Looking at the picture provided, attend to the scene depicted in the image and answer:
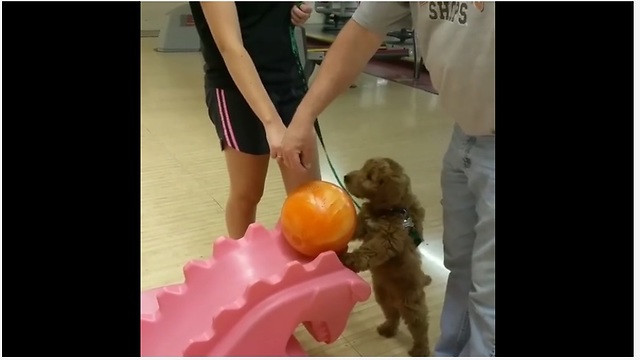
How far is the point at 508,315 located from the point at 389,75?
4.77 meters

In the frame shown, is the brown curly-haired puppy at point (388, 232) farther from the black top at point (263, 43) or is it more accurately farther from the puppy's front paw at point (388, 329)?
the black top at point (263, 43)

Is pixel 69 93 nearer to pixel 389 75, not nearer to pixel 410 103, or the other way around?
pixel 410 103

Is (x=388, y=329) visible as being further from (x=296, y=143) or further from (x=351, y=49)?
(x=351, y=49)

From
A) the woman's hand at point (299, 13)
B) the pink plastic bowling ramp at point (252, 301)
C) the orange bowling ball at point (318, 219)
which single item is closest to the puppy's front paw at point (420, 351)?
the pink plastic bowling ramp at point (252, 301)

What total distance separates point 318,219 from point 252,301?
22cm

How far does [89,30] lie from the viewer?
2.28 feet

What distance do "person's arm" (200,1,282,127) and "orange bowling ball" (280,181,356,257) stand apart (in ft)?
0.60

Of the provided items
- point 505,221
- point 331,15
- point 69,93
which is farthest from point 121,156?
point 331,15

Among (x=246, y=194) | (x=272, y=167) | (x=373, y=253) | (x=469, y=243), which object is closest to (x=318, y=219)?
(x=373, y=253)

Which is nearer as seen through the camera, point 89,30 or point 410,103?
point 89,30

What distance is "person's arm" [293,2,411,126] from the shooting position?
4.01 feet

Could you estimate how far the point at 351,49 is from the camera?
1292mm

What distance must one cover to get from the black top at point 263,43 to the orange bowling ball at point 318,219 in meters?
0.32

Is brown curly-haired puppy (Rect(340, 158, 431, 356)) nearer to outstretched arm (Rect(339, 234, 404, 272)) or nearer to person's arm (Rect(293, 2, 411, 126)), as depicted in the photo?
outstretched arm (Rect(339, 234, 404, 272))
